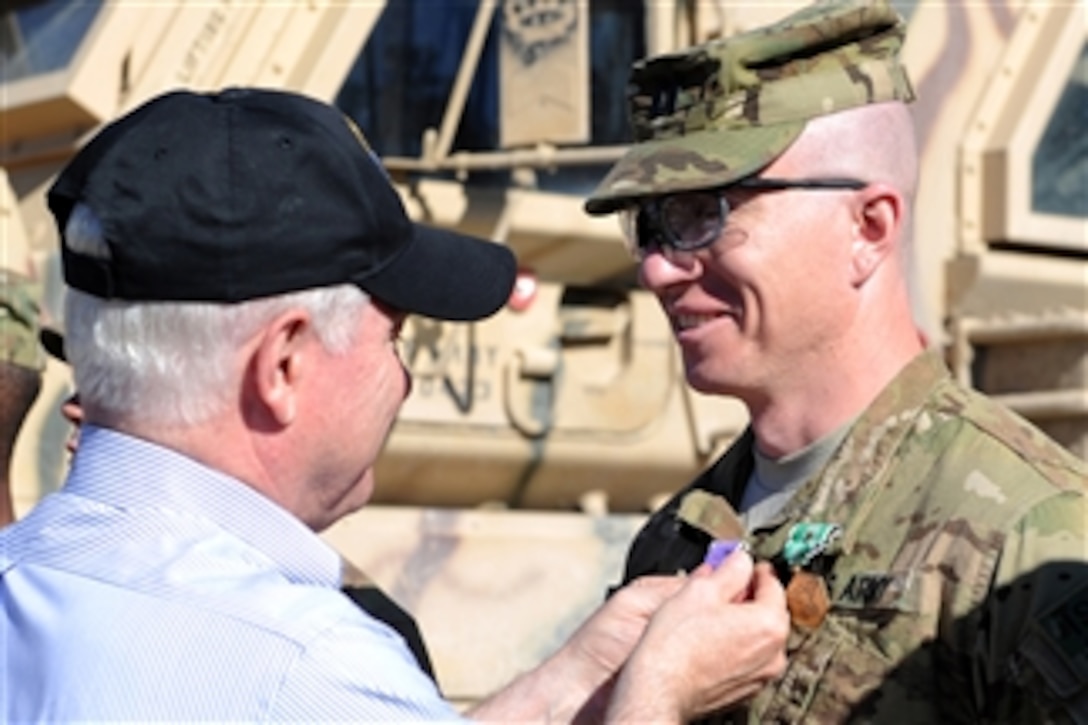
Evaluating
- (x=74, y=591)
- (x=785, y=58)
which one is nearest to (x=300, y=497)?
(x=74, y=591)

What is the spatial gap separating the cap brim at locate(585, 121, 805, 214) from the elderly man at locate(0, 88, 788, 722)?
60 centimetres

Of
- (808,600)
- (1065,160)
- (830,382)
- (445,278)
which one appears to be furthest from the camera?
(1065,160)

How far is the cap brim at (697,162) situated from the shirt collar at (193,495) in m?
0.82

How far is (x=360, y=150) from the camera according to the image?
1.78 m

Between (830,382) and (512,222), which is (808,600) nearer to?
(830,382)

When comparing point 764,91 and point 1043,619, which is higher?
point 764,91

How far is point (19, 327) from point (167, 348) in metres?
2.14

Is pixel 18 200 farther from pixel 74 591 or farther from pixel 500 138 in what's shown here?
pixel 74 591

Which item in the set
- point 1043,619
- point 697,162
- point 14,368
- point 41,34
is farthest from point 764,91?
point 41,34

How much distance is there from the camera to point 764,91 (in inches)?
97.3

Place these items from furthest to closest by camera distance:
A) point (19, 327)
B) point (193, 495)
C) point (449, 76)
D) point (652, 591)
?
point (449, 76)
point (19, 327)
point (652, 591)
point (193, 495)

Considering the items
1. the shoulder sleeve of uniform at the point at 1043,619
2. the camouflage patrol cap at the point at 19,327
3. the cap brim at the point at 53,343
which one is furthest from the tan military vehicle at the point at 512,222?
the shoulder sleeve of uniform at the point at 1043,619

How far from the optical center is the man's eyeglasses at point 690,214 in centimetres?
241

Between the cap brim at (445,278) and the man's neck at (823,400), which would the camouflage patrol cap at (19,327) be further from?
the cap brim at (445,278)
